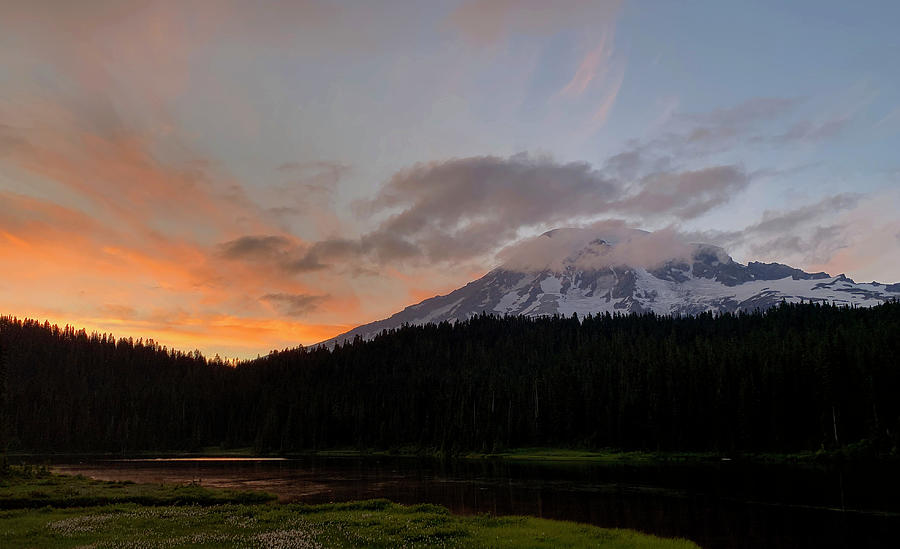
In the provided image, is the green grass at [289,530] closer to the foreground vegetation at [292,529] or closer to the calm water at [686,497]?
the foreground vegetation at [292,529]

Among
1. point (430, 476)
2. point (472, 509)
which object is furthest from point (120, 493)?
point (430, 476)

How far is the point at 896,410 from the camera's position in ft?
367

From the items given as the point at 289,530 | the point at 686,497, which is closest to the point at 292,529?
the point at 289,530

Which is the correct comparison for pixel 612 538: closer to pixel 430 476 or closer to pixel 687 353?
pixel 430 476

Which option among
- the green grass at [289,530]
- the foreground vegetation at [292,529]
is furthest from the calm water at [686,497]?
the green grass at [289,530]

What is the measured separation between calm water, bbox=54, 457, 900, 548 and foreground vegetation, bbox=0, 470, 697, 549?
28.7 ft

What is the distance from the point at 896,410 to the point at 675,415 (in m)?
43.4

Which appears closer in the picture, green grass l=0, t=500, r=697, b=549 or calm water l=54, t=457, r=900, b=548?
green grass l=0, t=500, r=697, b=549

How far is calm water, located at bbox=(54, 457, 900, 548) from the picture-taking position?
137 ft

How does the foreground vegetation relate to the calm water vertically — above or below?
above

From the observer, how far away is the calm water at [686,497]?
41.6m

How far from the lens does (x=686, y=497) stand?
61.5m

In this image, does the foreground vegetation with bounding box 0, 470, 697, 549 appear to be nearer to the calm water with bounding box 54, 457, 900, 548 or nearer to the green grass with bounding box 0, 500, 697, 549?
the green grass with bounding box 0, 500, 697, 549

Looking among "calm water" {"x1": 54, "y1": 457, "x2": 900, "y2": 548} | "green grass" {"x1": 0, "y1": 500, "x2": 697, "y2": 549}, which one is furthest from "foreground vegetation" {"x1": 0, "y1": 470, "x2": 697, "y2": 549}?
"calm water" {"x1": 54, "y1": 457, "x2": 900, "y2": 548}
